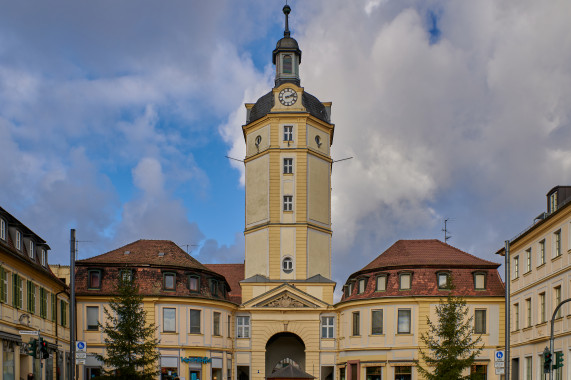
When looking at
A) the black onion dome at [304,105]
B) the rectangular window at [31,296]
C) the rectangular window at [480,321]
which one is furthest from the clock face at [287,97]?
the rectangular window at [31,296]

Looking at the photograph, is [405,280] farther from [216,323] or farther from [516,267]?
[216,323]

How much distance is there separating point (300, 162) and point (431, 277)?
15233mm

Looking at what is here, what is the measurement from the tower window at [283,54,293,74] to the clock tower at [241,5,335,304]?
3.38m

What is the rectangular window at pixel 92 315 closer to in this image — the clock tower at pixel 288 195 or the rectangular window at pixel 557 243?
the clock tower at pixel 288 195

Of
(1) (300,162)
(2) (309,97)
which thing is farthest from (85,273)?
(2) (309,97)

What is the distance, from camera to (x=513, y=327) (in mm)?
54156

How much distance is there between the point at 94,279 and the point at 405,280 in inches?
904

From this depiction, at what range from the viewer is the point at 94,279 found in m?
62.8

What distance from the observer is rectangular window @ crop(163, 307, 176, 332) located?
62344 millimetres

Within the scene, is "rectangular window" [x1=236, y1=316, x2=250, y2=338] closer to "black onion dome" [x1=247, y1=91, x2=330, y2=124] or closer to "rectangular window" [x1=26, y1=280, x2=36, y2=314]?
"black onion dome" [x1=247, y1=91, x2=330, y2=124]

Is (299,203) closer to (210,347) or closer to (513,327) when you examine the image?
(210,347)

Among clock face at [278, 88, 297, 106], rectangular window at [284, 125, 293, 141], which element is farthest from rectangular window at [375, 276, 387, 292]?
clock face at [278, 88, 297, 106]

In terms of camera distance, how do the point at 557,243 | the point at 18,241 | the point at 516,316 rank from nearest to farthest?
the point at 557,243 < the point at 18,241 < the point at 516,316

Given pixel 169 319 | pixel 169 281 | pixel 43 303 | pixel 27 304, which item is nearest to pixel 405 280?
pixel 169 281
